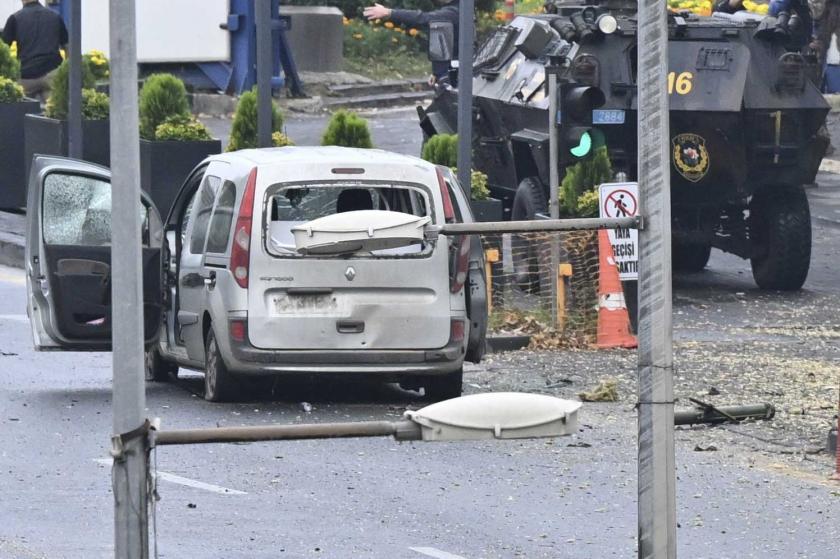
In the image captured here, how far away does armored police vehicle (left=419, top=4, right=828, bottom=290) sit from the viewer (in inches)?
699

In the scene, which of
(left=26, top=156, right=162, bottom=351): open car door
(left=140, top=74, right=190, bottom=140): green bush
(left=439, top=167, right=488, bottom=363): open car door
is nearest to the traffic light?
(left=140, top=74, right=190, bottom=140): green bush

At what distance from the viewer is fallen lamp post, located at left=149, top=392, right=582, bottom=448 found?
5.25 m

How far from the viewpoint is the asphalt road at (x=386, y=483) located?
828 centimetres

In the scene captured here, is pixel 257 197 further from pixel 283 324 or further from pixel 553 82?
pixel 553 82

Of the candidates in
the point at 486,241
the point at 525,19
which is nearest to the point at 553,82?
the point at 486,241

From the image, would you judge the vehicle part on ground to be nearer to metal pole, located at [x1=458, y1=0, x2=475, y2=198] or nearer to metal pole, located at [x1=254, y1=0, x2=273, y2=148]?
metal pole, located at [x1=458, y1=0, x2=475, y2=198]

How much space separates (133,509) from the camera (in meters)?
5.10

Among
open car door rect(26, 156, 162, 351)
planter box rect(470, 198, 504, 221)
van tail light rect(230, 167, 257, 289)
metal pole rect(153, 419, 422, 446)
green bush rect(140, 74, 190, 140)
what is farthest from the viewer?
green bush rect(140, 74, 190, 140)

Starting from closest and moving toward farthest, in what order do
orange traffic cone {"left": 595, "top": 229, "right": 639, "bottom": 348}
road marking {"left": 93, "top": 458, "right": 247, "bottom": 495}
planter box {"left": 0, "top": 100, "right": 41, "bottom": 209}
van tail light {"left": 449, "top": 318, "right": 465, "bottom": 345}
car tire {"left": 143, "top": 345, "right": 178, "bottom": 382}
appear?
1. road marking {"left": 93, "top": 458, "right": 247, "bottom": 495}
2. van tail light {"left": 449, "top": 318, "right": 465, "bottom": 345}
3. car tire {"left": 143, "top": 345, "right": 178, "bottom": 382}
4. orange traffic cone {"left": 595, "top": 229, "right": 639, "bottom": 348}
5. planter box {"left": 0, "top": 100, "right": 41, "bottom": 209}

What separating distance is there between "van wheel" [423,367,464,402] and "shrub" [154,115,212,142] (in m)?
8.12

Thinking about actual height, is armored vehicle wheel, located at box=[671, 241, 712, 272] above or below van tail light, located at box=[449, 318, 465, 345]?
below

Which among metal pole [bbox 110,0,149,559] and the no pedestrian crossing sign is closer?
metal pole [bbox 110,0,149,559]

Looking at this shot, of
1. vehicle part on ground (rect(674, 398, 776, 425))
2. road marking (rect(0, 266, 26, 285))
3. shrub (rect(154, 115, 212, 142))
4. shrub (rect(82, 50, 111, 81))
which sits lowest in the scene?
road marking (rect(0, 266, 26, 285))

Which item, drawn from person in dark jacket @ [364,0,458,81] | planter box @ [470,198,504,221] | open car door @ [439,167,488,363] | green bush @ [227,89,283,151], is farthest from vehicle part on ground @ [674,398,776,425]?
person in dark jacket @ [364,0,458,81]
